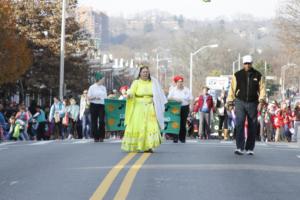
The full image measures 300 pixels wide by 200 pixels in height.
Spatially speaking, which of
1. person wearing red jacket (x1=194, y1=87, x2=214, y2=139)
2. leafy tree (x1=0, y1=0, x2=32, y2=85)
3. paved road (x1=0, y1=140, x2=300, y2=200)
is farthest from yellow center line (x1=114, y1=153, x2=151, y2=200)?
leafy tree (x1=0, y1=0, x2=32, y2=85)

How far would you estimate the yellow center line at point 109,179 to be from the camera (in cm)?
1199

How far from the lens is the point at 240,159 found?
1709 centimetres

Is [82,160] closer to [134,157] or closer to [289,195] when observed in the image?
[134,157]

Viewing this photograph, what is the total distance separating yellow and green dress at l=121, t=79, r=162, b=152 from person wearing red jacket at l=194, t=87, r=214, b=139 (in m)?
11.2

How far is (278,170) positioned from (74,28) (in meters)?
46.7

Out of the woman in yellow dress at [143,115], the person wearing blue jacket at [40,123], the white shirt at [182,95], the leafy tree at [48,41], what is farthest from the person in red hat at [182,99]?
the leafy tree at [48,41]

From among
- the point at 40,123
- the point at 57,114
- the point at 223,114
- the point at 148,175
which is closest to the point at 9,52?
the point at 40,123

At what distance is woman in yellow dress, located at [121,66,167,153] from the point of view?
725 inches

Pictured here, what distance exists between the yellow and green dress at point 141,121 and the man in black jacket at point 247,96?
1534 millimetres

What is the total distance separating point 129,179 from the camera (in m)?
13.5

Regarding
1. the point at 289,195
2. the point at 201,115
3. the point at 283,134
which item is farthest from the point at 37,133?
the point at 289,195

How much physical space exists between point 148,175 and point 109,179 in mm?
733

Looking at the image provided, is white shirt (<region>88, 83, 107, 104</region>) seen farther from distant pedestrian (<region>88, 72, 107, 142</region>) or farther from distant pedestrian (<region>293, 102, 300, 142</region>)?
distant pedestrian (<region>293, 102, 300, 142</region>)

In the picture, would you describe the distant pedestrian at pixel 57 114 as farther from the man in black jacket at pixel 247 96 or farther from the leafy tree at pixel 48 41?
the leafy tree at pixel 48 41
